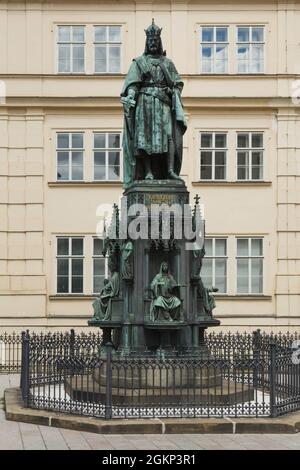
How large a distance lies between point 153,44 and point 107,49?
13.8m

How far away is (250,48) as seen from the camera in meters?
29.1

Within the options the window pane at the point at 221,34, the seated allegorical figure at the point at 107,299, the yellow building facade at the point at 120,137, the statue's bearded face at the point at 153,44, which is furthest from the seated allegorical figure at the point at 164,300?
the window pane at the point at 221,34

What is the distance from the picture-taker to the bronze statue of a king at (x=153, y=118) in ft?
50.0

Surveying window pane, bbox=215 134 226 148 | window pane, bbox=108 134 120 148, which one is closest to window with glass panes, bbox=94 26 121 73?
window pane, bbox=108 134 120 148

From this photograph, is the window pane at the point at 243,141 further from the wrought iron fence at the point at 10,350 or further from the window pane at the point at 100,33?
the wrought iron fence at the point at 10,350

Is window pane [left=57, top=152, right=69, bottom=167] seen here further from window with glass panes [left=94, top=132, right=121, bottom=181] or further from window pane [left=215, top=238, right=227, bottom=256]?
window pane [left=215, top=238, right=227, bottom=256]

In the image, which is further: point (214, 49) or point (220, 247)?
point (214, 49)

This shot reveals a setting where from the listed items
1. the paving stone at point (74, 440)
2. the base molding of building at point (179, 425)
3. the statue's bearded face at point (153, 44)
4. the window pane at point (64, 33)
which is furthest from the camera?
the window pane at point (64, 33)

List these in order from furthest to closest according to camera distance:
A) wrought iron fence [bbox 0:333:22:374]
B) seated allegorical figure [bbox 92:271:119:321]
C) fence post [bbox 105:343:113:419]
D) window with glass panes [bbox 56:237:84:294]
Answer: window with glass panes [bbox 56:237:84:294] → wrought iron fence [bbox 0:333:22:374] → seated allegorical figure [bbox 92:271:119:321] → fence post [bbox 105:343:113:419]

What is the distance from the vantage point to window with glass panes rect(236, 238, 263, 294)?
28.6 metres

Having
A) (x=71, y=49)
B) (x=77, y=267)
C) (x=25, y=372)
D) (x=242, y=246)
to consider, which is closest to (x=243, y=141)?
(x=242, y=246)

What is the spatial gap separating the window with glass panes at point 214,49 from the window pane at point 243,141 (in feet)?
7.85

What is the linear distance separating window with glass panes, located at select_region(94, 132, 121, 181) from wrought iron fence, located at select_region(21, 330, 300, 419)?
14.5 meters

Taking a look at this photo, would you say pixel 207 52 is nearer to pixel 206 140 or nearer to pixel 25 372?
pixel 206 140
